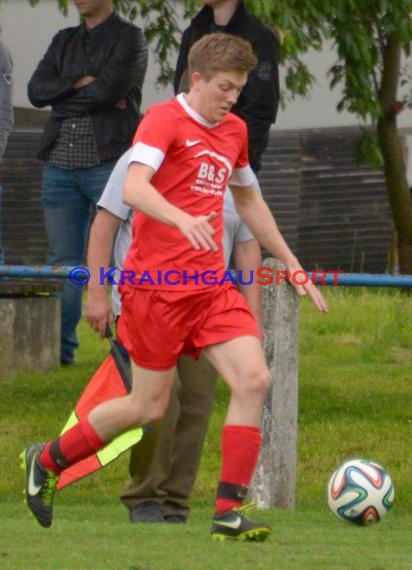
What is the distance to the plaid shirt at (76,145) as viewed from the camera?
29.9 feet

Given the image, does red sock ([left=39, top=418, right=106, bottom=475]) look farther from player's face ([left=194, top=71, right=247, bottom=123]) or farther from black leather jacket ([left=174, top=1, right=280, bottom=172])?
black leather jacket ([left=174, top=1, right=280, bottom=172])

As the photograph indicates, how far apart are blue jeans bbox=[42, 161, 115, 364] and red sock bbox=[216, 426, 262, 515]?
358cm

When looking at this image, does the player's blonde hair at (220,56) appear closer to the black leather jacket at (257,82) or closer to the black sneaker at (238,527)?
the black sneaker at (238,527)

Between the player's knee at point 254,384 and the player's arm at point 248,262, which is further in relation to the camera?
the player's arm at point 248,262

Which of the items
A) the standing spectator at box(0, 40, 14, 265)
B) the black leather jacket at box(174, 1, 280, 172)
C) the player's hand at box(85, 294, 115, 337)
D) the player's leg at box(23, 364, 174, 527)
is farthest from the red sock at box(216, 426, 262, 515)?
the standing spectator at box(0, 40, 14, 265)

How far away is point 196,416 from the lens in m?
6.84

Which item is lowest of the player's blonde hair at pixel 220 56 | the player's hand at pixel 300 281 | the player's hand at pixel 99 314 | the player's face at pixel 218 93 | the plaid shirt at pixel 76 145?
the player's hand at pixel 99 314

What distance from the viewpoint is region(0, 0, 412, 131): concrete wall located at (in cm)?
1809

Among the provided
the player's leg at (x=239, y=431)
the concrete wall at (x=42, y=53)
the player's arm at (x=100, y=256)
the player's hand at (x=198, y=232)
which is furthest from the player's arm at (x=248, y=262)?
the concrete wall at (x=42, y=53)

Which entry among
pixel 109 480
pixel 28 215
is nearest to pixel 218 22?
pixel 109 480

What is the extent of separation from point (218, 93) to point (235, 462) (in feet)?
4.58

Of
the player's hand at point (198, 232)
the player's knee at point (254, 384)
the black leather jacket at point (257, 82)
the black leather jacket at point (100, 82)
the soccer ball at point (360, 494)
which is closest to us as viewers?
the player's hand at point (198, 232)

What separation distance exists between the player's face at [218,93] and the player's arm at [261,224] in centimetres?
48

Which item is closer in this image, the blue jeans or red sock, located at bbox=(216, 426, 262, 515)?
red sock, located at bbox=(216, 426, 262, 515)
